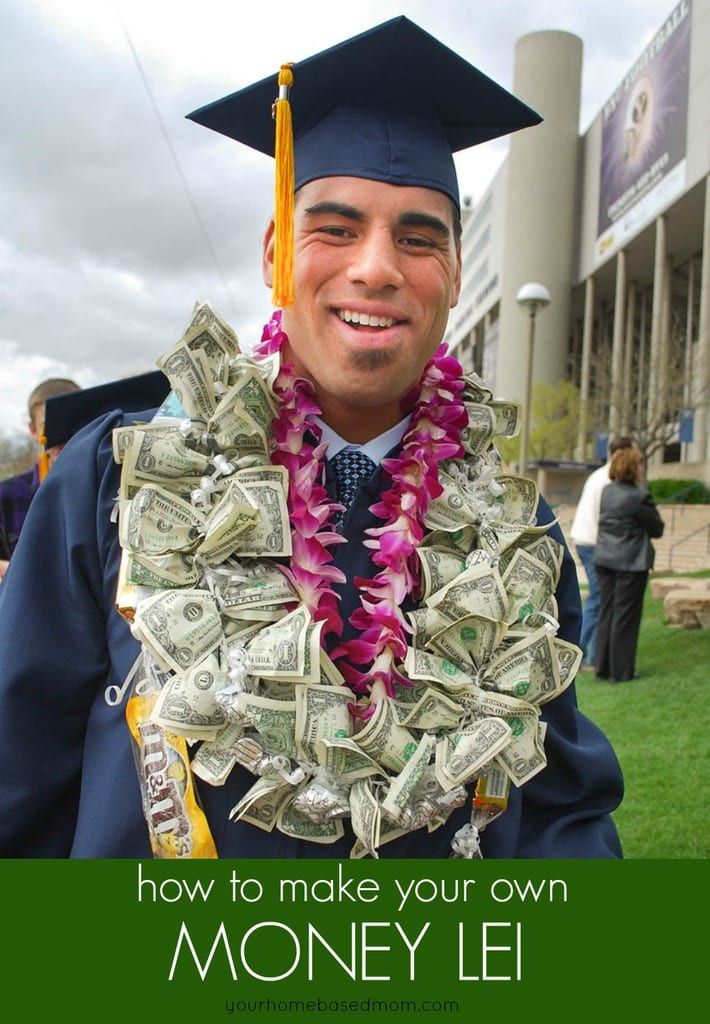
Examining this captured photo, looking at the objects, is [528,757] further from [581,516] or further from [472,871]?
[581,516]

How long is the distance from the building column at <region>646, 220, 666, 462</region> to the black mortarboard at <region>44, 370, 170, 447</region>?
25428mm

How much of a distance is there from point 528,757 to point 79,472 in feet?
3.25

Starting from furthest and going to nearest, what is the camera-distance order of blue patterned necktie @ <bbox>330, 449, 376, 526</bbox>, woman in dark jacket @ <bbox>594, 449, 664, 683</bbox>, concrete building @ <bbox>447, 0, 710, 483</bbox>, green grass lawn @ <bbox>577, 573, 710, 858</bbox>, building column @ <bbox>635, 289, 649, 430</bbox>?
1. building column @ <bbox>635, 289, 649, 430</bbox>
2. concrete building @ <bbox>447, 0, 710, 483</bbox>
3. woman in dark jacket @ <bbox>594, 449, 664, 683</bbox>
4. green grass lawn @ <bbox>577, 573, 710, 858</bbox>
5. blue patterned necktie @ <bbox>330, 449, 376, 526</bbox>

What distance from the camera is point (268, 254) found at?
1.87 metres

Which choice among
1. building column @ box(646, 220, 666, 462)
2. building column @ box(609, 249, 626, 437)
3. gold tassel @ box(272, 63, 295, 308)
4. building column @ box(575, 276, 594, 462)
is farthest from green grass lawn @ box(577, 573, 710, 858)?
building column @ box(575, 276, 594, 462)

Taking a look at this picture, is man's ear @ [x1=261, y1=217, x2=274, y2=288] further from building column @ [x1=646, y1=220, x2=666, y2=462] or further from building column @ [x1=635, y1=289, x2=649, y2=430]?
building column @ [x1=635, y1=289, x2=649, y2=430]

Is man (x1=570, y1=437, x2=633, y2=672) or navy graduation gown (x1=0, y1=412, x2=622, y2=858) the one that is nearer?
navy graduation gown (x1=0, y1=412, x2=622, y2=858)

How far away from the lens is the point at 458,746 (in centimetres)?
149

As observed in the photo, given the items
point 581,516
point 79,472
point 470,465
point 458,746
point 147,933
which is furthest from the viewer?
point 581,516

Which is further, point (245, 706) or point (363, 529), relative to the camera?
point (363, 529)

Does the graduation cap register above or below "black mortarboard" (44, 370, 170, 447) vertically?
above

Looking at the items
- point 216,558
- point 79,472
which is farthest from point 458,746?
point 79,472

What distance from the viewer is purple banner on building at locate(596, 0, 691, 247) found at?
2802 cm

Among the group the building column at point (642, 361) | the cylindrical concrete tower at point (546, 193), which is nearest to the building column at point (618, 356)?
the building column at point (642, 361)
